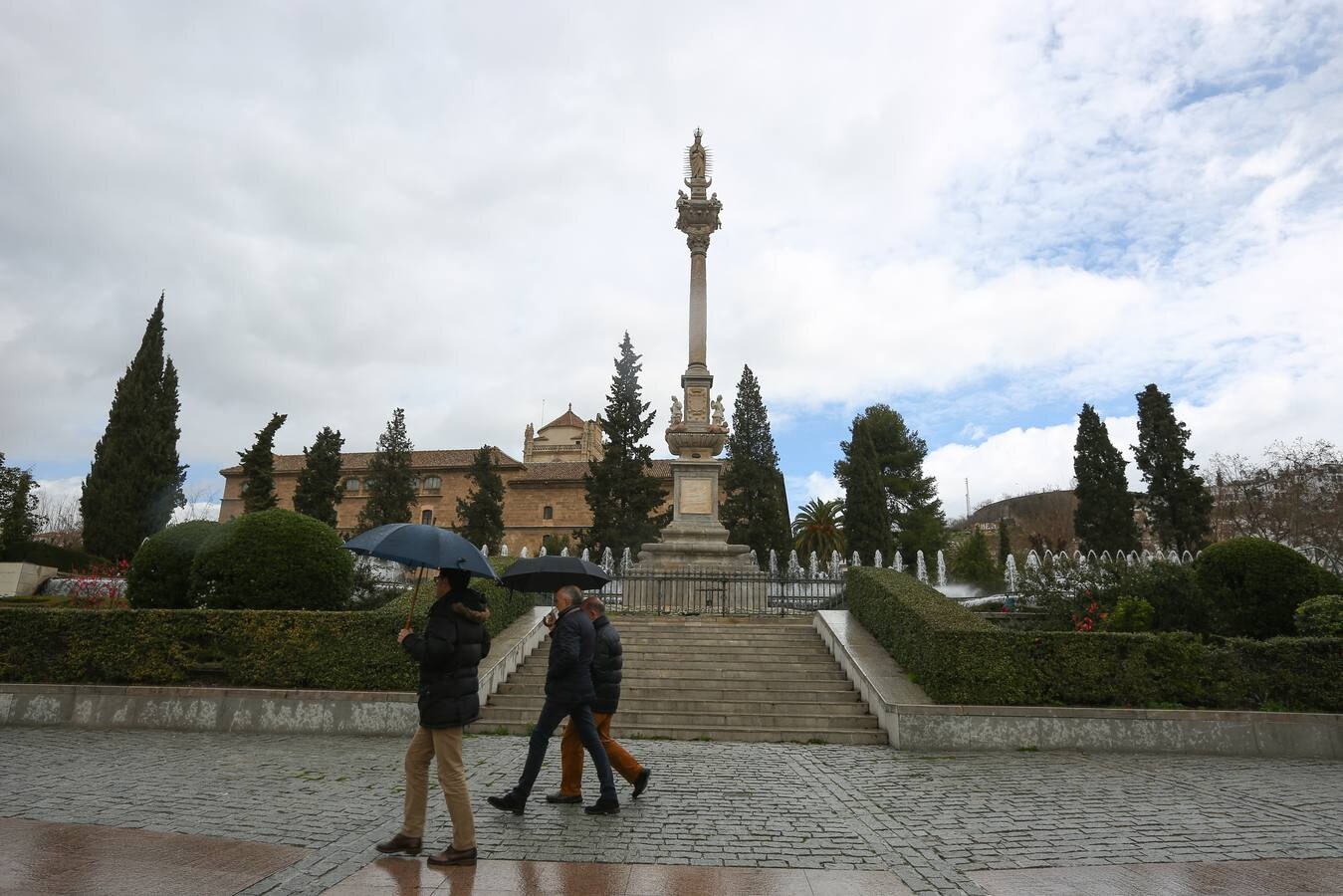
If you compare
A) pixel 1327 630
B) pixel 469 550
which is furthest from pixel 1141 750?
pixel 469 550

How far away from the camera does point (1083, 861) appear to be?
521 centimetres

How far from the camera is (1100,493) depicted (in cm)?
4228

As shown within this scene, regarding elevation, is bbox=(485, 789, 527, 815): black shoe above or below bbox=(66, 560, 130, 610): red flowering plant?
below

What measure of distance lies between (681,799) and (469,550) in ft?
10.00

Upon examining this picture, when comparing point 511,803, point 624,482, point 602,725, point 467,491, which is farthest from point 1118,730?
point 467,491

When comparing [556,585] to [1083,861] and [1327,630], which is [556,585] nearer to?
[1083,861]

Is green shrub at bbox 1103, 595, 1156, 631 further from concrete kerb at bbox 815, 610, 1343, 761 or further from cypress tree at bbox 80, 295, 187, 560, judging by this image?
cypress tree at bbox 80, 295, 187, 560

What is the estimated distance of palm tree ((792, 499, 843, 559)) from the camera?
47.4 meters

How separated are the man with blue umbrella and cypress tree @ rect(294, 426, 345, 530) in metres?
39.5

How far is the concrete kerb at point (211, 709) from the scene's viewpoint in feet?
33.7

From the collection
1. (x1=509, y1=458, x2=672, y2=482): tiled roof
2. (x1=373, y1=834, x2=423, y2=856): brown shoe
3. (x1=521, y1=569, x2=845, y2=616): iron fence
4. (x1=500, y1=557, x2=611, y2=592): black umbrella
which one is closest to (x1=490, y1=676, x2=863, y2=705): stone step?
(x1=500, y1=557, x2=611, y2=592): black umbrella

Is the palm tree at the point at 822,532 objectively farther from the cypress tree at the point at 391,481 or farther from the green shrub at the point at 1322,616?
the green shrub at the point at 1322,616

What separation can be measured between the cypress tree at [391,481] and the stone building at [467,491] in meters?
7.66

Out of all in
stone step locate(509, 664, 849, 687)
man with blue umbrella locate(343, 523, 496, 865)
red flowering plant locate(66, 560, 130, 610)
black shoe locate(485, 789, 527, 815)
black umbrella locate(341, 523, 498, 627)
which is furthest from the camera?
Answer: red flowering plant locate(66, 560, 130, 610)
